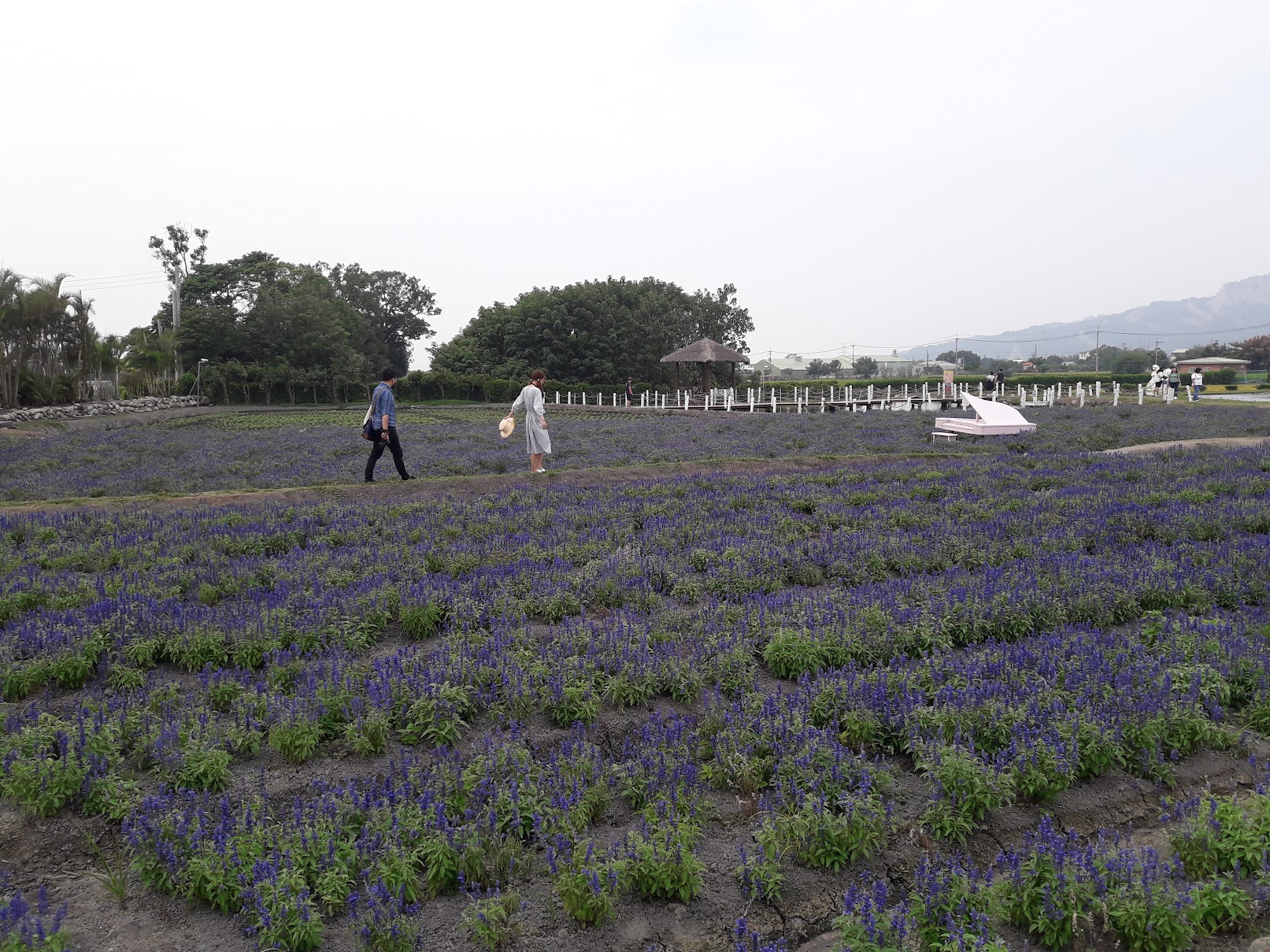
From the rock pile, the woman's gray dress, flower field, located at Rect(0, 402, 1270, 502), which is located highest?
the rock pile

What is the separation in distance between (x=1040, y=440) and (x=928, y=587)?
15.9 metres

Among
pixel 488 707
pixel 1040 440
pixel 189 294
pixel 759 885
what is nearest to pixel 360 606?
pixel 488 707

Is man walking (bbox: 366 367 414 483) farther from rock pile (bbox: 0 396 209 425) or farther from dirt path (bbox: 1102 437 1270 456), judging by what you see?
rock pile (bbox: 0 396 209 425)

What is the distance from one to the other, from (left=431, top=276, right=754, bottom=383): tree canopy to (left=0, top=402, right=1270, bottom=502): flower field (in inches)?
1260

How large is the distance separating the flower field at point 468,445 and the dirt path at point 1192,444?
0.99m

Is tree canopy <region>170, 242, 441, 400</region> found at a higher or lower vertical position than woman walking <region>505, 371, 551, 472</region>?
higher

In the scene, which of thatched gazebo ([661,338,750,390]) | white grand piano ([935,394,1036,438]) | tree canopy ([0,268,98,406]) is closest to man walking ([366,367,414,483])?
white grand piano ([935,394,1036,438])

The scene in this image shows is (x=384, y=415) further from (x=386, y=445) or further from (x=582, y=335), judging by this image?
(x=582, y=335)

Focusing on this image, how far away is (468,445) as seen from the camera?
24.4 meters

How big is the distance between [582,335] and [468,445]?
149 ft

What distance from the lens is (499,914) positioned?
3.64m

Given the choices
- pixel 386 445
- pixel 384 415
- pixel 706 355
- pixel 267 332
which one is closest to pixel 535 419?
pixel 384 415

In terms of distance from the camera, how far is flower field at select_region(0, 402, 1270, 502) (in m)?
17.8

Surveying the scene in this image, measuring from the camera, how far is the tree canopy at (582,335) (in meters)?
67.3
